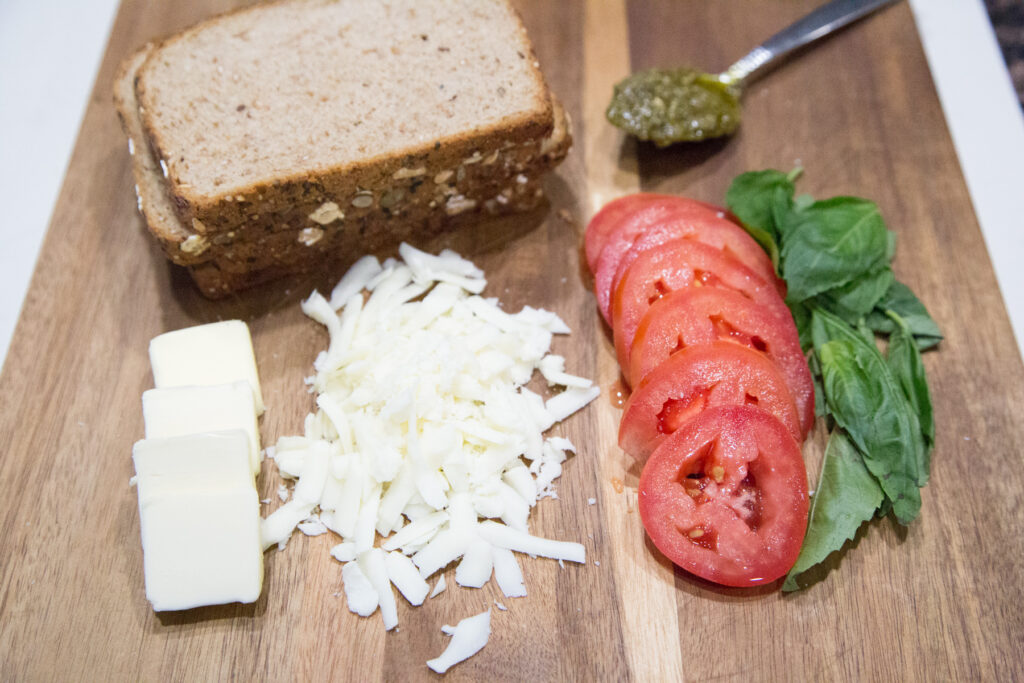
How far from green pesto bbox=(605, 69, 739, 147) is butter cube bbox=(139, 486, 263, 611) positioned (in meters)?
1.79

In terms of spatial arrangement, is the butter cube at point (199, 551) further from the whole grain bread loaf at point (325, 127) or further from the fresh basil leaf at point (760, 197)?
the fresh basil leaf at point (760, 197)

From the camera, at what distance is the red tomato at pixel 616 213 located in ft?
8.34

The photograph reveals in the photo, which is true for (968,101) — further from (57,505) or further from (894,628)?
(57,505)

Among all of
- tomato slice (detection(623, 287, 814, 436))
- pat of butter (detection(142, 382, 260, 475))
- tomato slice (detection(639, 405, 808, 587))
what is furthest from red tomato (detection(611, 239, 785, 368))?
pat of butter (detection(142, 382, 260, 475))

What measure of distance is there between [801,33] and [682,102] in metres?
0.66

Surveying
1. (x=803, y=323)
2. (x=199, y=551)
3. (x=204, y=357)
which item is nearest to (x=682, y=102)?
(x=803, y=323)

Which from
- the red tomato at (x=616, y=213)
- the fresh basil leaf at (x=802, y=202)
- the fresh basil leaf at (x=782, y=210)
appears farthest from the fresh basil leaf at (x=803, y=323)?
the red tomato at (x=616, y=213)

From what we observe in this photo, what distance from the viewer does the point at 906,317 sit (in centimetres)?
244

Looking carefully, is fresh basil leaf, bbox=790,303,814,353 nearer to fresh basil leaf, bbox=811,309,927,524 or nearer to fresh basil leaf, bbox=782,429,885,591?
fresh basil leaf, bbox=811,309,927,524

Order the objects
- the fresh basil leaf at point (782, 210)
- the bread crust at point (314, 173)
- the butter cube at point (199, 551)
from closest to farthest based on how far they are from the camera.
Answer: the butter cube at point (199, 551) < the bread crust at point (314, 173) < the fresh basil leaf at point (782, 210)

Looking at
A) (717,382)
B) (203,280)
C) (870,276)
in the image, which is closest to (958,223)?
(870,276)

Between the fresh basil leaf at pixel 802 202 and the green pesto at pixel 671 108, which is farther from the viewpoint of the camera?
the green pesto at pixel 671 108

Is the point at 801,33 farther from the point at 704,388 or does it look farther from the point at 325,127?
the point at 325,127

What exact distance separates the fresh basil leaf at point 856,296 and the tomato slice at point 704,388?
0.42m
